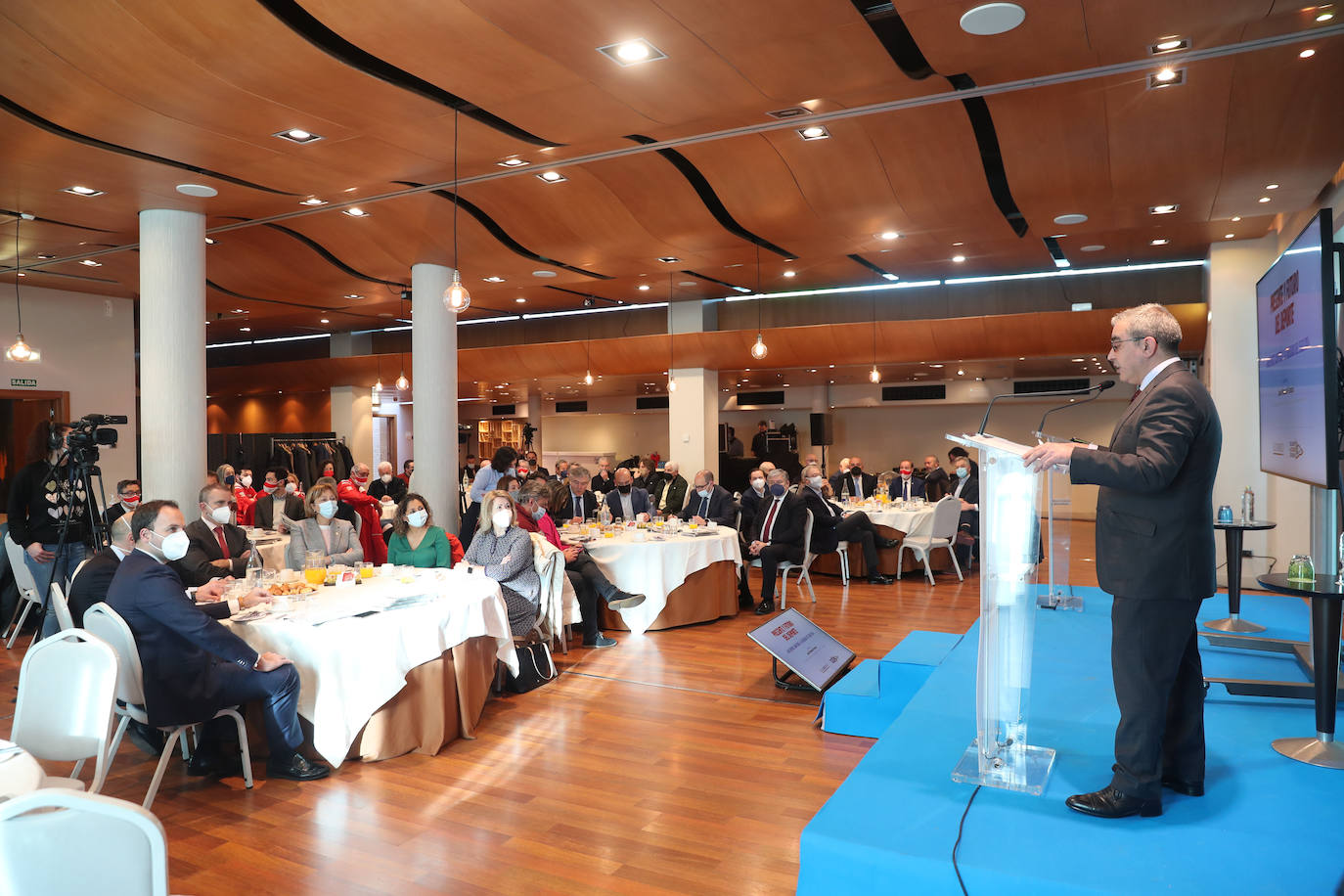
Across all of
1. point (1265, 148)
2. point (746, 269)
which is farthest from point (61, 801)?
point (746, 269)

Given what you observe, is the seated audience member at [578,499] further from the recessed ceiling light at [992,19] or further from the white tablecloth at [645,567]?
the recessed ceiling light at [992,19]

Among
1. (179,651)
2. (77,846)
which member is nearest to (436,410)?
(179,651)

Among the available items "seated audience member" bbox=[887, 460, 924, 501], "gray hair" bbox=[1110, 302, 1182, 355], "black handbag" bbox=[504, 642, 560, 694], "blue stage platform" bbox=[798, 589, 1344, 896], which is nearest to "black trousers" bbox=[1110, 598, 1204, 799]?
"blue stage platform" bbox=[798, 589, 1344, 896]

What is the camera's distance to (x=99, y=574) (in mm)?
4297

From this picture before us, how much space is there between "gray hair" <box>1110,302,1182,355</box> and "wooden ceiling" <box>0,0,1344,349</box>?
2090 mm

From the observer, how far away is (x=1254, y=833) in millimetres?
2451

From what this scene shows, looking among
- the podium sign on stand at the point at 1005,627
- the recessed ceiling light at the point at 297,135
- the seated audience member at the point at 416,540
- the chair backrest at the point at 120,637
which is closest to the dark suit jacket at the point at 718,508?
the seated audience member at the point at 416,540

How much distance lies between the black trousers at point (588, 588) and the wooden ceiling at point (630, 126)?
3147mm

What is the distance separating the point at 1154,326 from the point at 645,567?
16.9 ft

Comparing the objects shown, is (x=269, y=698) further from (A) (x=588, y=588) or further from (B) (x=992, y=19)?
(B) (x=992, y=19)

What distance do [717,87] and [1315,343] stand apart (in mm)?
3303

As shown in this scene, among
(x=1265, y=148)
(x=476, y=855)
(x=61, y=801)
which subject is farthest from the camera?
(x=1265, y=148)

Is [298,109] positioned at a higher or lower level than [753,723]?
higher

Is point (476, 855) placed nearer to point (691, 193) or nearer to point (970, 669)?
point (970, 669)
